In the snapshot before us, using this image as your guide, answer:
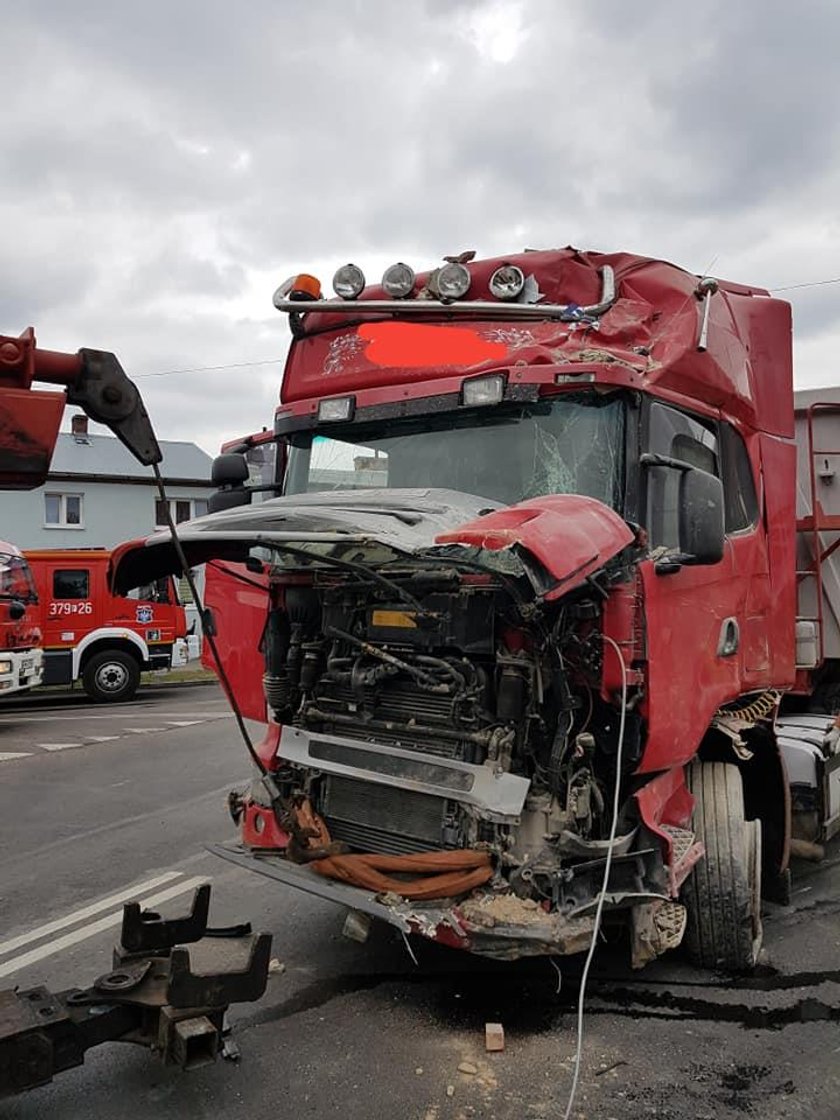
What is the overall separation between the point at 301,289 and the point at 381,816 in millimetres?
2917

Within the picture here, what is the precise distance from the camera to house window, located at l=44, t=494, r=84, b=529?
1257 inches

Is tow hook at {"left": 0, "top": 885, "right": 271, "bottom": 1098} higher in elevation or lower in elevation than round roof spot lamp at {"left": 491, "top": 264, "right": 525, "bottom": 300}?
lower

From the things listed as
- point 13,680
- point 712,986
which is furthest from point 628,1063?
point 13,680

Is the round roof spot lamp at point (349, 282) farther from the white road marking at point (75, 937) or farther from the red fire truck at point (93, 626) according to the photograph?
the red fire truck at point (93, 626)

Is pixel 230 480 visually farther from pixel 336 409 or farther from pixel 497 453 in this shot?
pixel 497 453

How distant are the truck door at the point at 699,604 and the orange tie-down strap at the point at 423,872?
2.75ft

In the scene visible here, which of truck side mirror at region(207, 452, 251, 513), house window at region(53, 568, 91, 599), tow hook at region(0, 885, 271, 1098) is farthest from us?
house window at region(53, 568, 91, 599)

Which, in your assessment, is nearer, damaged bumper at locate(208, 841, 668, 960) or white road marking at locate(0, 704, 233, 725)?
damaged bumper at locate(208, 841, 668, 960)

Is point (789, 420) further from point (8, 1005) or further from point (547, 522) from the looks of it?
point (8, 1005)

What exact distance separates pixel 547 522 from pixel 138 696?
16362 millimetres

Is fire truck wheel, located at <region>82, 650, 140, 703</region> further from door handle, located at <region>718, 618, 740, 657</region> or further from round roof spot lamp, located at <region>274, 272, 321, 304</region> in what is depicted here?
door handle, located at <region>718, 618, 740, 657</region>

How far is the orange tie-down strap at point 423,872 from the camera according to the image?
3.89 m

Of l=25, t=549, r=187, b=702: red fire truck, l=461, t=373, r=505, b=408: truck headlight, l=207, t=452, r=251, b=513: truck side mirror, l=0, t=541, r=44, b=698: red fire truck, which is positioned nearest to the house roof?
l=25, t=549, r=187, b=702: red fire truck

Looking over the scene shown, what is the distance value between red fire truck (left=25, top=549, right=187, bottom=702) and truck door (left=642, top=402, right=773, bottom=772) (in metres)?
13.5
